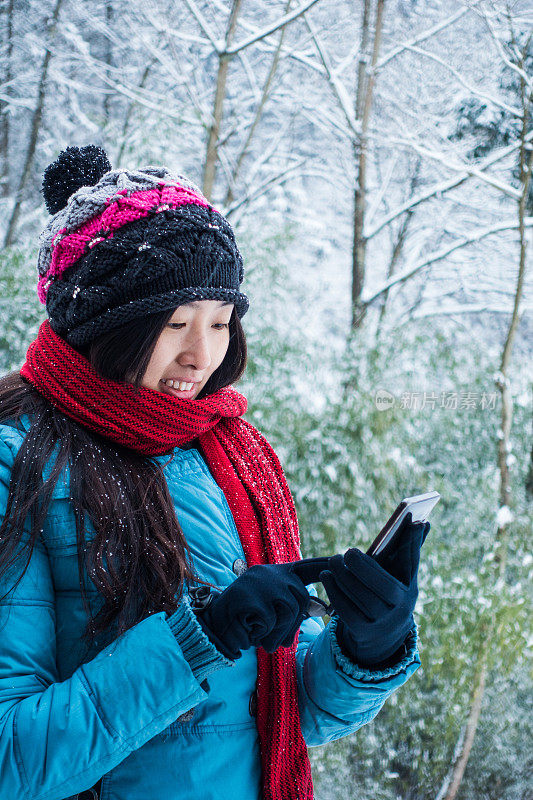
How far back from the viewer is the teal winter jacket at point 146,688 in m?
0.81

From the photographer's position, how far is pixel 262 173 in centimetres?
523

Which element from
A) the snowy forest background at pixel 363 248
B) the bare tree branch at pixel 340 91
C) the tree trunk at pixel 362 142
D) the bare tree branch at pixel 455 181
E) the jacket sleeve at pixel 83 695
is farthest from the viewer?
the tree trunk at pixel 362 142

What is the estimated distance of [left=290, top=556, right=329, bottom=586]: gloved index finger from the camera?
941 mm

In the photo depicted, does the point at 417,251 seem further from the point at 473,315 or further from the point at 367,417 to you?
the point at 367,417

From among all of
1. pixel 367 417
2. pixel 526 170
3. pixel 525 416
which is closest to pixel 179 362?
pixel 367 417

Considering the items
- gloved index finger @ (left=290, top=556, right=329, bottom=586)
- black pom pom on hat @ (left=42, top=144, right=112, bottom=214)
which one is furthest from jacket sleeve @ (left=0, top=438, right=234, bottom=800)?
black pom pom on hat @ (left=42, top=144, right=112, bottom=214)

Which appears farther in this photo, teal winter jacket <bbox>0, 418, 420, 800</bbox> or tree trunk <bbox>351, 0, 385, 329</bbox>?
tree trunk <bbox>351, 0, 385, 329</bbox>

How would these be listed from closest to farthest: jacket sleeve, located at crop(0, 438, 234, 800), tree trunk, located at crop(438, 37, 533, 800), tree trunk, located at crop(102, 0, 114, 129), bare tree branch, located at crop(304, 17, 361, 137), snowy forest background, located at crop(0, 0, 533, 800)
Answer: jacket sleeve, located at crop(0, 438, 234, 800) → tree trunk, located at crop(438, 37, 533, 800) → snowy forest background, located at crop(0, 0, 533, 800) → bare tree branch, located at crop(304, 17, 361, 137) → tree trunk, located at crop(102, 0, 114, 129)

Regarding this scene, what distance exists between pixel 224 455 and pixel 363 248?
351 cm

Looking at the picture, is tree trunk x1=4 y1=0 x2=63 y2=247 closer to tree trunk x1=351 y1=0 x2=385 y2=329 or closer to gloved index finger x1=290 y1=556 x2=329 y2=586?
tree trunk x1=351 y1=0 x2=385 y2=329

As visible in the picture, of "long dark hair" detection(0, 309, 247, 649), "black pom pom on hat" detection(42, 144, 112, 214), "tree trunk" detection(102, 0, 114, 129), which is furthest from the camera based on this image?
"tree trunk" detection(102, 0, 114, 129)

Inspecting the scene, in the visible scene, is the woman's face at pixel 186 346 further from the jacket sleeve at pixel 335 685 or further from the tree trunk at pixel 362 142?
the tree trunk at pixel 362 142

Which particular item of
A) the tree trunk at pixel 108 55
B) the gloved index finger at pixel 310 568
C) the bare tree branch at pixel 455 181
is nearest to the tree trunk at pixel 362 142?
the bare tree branch at pixel 455 181

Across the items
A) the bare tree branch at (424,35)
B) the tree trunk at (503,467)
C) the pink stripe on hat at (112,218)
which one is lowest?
the tree trunk at (503,467)
